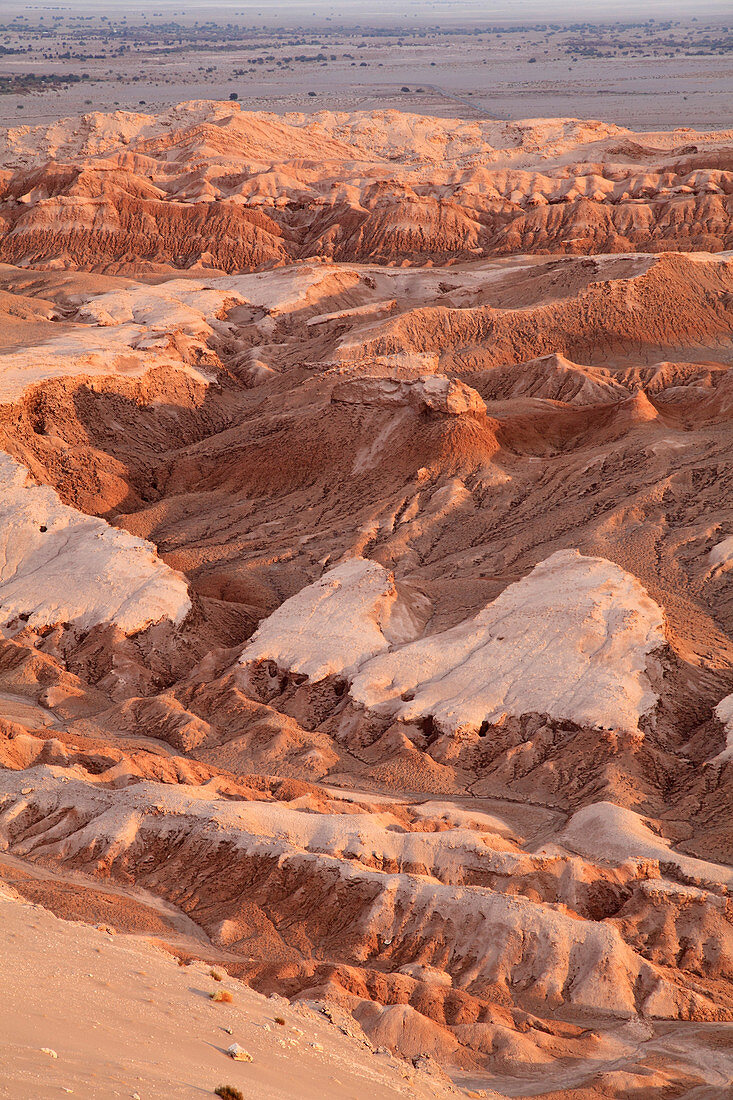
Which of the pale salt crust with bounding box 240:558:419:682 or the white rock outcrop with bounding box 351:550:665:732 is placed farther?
the pale salt crust with bounding box 240:558:419:682

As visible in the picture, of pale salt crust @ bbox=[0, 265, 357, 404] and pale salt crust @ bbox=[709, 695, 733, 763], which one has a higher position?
pale salt crust @ bbox=[0, 265, 357, 404]

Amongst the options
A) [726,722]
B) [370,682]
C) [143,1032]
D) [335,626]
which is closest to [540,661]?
[370,682]

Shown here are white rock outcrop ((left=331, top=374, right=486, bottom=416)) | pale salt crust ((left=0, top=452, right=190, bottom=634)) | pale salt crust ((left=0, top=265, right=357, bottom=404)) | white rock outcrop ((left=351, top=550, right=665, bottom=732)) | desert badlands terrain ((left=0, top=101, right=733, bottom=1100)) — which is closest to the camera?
Answer: desert badlands terrain ((left=0, top=101, right=733, bottom=1100))

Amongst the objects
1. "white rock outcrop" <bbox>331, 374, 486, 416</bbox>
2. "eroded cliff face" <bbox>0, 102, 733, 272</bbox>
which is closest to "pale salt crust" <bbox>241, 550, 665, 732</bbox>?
"white rock outcrop" <bbox>331, 374, 486, 416</bbox>

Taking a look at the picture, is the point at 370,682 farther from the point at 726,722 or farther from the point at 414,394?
the point at 414,394

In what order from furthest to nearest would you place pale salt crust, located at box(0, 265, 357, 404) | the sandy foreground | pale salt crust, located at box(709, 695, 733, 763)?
pale salt crust, located at box(0, 265, 357, 404), pale salt crust, located at box(709, 695, 733, 763), the sandy foreground

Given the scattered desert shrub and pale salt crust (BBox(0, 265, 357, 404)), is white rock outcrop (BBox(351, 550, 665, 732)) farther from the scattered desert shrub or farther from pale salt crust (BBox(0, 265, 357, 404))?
pale salt crust (BBox(0, 265, 357, 404))

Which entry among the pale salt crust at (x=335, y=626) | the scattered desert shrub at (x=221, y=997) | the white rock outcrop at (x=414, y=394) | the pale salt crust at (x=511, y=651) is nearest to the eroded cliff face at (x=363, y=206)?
the white rock outcrop at (x=414, y=394)
